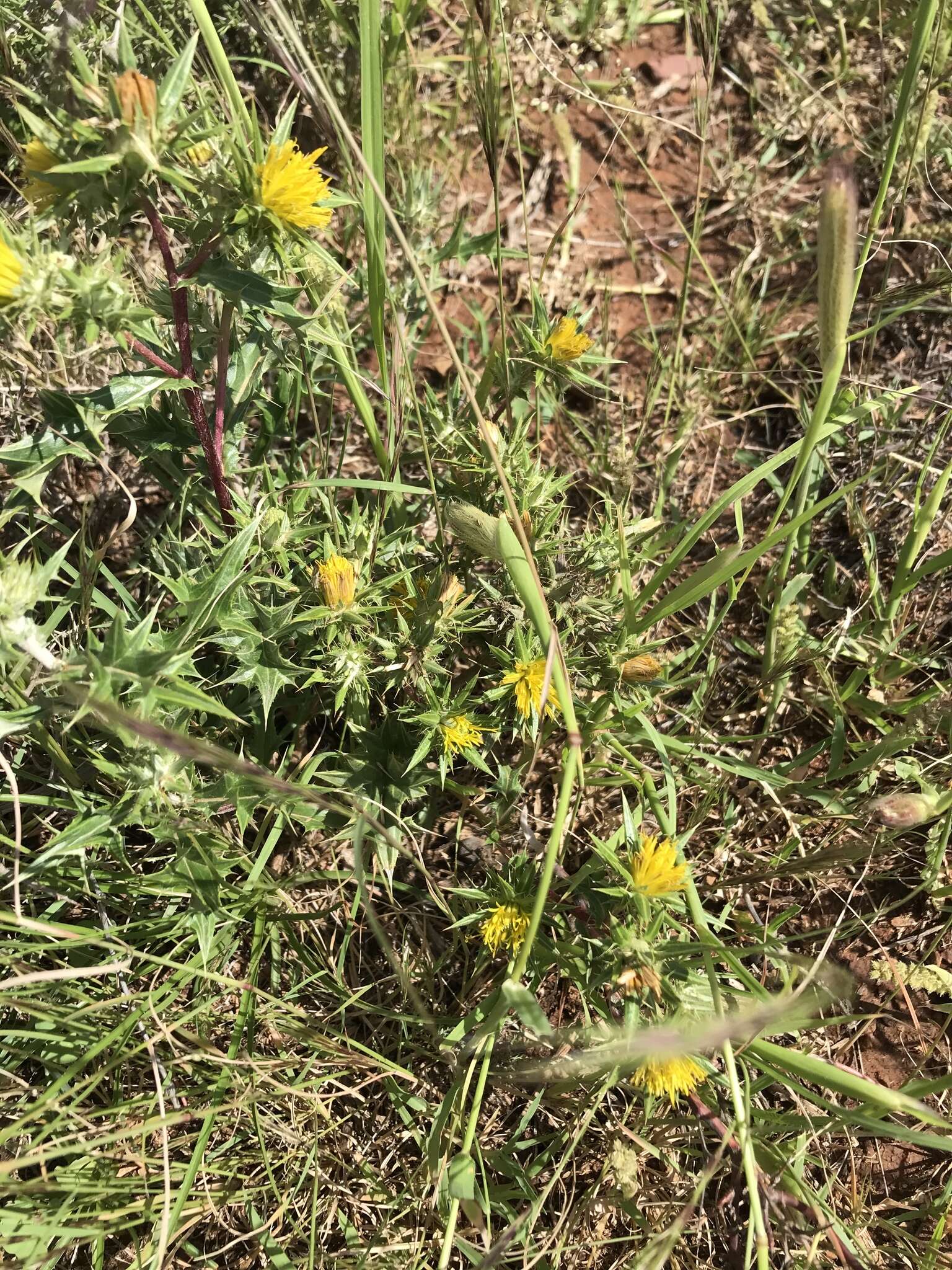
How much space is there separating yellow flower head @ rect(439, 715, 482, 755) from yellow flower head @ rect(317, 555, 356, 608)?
309mm

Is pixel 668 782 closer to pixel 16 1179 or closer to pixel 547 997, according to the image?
pixel 547 997

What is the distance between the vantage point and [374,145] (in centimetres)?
174

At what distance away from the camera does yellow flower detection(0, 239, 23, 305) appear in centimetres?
129

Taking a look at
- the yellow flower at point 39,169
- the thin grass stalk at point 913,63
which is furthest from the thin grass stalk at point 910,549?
the yellow flower at point 39,169

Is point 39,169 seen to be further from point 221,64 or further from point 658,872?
point 658,872

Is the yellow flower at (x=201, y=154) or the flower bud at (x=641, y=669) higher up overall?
the yellow flower at (x=201, y=154)

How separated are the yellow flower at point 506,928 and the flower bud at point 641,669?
1.67 ft

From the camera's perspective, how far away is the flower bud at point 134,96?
1258mm

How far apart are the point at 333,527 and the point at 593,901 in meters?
0.91

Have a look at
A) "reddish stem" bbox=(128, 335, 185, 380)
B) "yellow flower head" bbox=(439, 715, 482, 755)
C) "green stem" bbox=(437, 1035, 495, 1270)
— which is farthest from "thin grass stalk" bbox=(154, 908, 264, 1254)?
"reddish stem" bbox=(128, 335, 185, 380)

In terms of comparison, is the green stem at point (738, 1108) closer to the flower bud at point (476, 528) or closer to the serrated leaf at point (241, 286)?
the flower bud at point (476, 528)

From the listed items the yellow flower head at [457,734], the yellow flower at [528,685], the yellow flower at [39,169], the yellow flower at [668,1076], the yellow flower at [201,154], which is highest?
the yellow flower at [39,169]

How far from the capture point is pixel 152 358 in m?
1.60

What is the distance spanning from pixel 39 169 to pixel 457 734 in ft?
3.80
